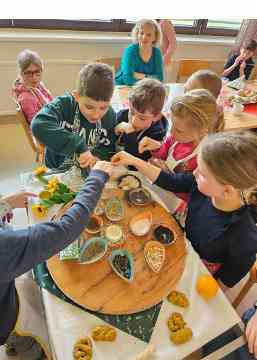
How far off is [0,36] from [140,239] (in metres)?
2.48

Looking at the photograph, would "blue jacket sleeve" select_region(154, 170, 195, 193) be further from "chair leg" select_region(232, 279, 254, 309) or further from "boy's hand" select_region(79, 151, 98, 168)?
"chair leg" select_region(232, 279, 254, 309)

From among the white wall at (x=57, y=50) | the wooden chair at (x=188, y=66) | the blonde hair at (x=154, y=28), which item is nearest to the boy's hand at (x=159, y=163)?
the blonde hair at (x=154, y=28)

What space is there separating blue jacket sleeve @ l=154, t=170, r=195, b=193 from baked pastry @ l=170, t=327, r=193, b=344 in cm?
71

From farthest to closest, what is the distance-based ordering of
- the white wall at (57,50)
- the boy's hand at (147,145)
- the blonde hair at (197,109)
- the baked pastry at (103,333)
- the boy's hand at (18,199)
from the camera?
the white wall at (57,50) → the boy's hand at (147,145) → the blonde hair at (197,109) → the boy's hand at (18,199) → the baked pastry at (103,333)

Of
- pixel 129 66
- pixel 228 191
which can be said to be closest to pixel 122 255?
pixel 228 191

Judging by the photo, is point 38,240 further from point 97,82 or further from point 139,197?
point 97,82

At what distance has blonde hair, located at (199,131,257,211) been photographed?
42.7 inches

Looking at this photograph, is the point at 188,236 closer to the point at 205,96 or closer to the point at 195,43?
the point at 205,96

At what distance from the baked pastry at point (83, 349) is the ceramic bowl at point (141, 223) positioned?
1.49 feet

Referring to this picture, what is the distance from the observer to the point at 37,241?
81cm

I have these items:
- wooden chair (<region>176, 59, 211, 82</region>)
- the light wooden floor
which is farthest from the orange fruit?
wooden chair (<region>176, 59, 211, 82</region>)

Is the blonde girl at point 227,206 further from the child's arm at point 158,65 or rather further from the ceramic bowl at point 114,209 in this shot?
the child's arm at point 158,65

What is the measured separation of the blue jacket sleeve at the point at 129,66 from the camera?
2.55 m

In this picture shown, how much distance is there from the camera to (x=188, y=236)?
139cm
